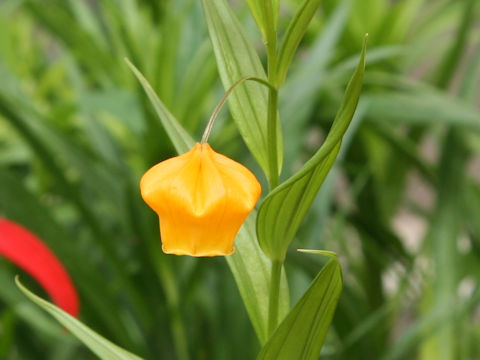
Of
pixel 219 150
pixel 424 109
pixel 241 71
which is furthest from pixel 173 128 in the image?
pixel 424 109

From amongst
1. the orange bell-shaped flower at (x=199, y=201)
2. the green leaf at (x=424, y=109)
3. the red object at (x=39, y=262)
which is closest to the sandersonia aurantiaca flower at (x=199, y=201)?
the orange bell-shaped flower at (x=199, y=201)

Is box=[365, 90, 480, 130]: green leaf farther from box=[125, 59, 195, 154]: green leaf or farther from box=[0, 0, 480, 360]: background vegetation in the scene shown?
box=[125, 59, 195, 154]: green leaf

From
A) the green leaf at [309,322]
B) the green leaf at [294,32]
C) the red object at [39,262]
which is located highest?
the green leaf at [294,32]

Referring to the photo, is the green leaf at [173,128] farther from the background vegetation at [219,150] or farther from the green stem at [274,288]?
the background vegetation at [219,150]

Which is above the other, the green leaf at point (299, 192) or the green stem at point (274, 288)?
the green leaf at point (299, 192)

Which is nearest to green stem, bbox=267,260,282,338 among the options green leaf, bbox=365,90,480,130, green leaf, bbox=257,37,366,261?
green leaf, bbox=257,37,366,261

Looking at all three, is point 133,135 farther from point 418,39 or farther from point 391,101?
point 418,39
